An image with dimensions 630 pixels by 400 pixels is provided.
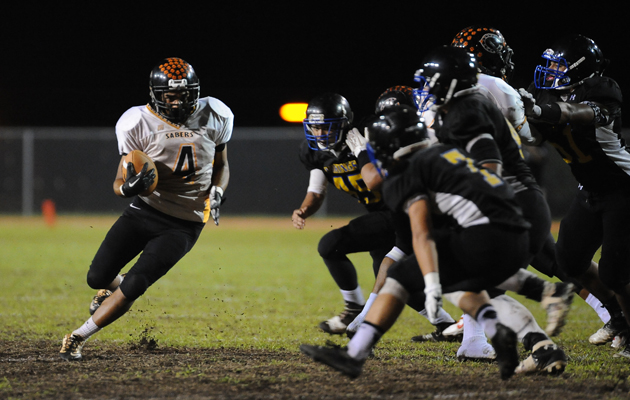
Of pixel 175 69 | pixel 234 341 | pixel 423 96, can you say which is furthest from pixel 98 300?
pixel 423 96

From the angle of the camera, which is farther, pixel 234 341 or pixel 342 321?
pixel 234 341

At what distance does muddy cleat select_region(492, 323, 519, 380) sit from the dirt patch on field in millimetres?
140

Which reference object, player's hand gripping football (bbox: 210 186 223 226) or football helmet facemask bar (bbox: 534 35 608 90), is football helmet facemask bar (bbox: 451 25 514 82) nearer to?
football helmet facemask bar (bbox: 534 35 608 90)

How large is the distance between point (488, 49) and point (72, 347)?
3.35 meters

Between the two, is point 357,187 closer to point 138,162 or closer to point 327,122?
point 327,122

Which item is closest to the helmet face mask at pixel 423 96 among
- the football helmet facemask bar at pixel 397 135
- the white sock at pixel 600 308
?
the football helmet facemask bar at pixel 397 135

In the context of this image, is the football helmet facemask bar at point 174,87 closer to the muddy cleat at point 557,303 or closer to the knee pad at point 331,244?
the knee pad at point 331,244

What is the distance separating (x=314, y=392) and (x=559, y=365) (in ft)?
4.28

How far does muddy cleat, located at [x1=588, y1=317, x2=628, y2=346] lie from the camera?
15.2ft

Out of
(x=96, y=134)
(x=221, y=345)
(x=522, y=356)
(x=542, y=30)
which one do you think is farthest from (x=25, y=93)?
(x=522, y=356)

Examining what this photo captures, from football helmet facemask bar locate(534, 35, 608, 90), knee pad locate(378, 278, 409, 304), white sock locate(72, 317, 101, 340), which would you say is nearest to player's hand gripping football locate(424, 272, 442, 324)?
knee pad locate(378, 278, 409, 304)

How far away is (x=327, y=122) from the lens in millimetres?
4344

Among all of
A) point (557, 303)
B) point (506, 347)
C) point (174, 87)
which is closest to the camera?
point (506, 347)

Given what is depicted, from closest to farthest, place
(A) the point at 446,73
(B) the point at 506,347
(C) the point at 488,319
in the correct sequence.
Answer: (B) the point at 506,347 → (C) the point at 488,319 → (A) the point at 446,73
